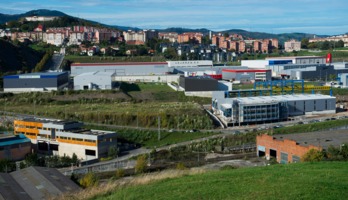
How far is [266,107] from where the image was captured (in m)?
13.9

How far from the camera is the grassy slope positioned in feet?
15.5

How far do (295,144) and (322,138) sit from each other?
1038mm

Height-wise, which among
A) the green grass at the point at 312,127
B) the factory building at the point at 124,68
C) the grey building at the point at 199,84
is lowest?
the green grass at the point at 312,127

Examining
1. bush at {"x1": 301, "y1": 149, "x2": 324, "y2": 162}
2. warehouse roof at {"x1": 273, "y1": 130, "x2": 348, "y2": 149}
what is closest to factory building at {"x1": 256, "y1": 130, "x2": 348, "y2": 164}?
warehouse roof at {"x1": 273, "y1": 130, "x2": 348, "y2": 149}

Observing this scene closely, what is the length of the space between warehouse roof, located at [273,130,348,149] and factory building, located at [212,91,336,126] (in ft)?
11.2

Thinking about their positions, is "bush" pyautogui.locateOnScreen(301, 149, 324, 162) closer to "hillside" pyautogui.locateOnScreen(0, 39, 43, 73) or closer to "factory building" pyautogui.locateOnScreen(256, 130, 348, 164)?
"factory building" pyautogui.locateOnScreen(256, 130, 348, 164)

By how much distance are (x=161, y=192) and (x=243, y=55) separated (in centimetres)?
3220

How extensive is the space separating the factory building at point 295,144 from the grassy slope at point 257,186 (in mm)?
2597

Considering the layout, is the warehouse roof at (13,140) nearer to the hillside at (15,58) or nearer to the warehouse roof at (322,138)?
the warehouse roof at (322,138)

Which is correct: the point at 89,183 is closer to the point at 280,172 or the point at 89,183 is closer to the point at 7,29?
the point at 280,172

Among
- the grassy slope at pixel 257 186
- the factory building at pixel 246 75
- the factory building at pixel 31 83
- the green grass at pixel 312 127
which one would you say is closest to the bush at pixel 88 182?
the grassy slope at pixel 257 186

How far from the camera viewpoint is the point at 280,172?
19.5 feet

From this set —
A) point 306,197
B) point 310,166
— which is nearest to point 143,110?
point 310,166

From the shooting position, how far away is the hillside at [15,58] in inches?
907
